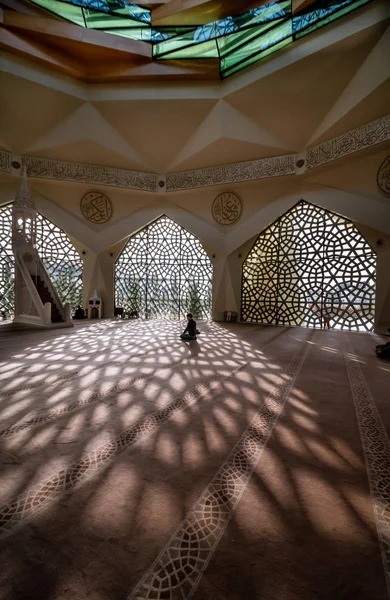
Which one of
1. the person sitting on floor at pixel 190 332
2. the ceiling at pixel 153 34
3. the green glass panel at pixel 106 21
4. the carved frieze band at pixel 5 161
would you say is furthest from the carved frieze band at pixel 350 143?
the carved frieze band at pixel 5 161

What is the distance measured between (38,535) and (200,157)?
30.5ft

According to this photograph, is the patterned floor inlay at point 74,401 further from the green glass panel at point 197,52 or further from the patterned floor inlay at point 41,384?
the green glass panel at point 197,52

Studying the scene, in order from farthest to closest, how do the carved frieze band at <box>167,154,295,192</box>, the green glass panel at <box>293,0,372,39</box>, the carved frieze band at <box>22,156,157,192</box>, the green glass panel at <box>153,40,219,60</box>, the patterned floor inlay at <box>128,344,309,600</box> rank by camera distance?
the carved frieze band at <box>22,156,157,192</box>, the carved frieze band at <box>167,154,295,192</box>, the green glass panel at <box>153,40,219,60</box>, the green glass panel at <box>293,0,372,39</box>, the patterned floor inlay at <box>128,344,309,600</box>

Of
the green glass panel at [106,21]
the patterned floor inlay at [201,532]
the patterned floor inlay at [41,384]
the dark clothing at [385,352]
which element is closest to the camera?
the patterned floor inlay at [201,532]

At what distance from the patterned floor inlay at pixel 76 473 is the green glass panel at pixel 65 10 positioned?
29.6 feet

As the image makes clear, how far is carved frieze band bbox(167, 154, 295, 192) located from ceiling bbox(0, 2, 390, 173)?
0.66ft

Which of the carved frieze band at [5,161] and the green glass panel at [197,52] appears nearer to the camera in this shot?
the green glass panel at [197,52]

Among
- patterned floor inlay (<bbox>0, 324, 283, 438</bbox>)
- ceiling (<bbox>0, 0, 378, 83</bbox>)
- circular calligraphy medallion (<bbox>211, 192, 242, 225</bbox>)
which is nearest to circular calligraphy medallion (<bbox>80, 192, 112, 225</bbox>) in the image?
ceiling (<bbox>0, 0, 378, 83</bbox>)

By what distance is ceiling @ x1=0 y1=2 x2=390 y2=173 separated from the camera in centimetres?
603

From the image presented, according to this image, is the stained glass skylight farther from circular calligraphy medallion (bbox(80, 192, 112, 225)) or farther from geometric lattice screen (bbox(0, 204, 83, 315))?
geometric lattice screen (bbox(0, 204, 83, 315))

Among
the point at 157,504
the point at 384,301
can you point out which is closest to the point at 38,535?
the point at 157,504

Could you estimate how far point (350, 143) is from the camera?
6.91 meters

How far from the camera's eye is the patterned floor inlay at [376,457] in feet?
4.05

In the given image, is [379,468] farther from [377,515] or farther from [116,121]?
[116,121]
